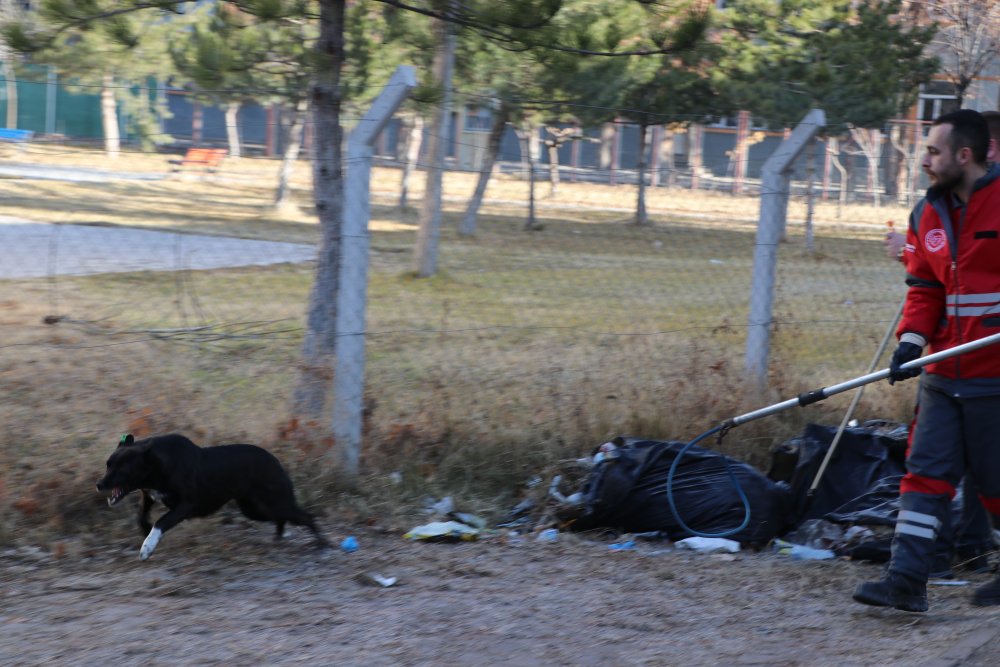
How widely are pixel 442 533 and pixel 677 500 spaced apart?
4.14 ft

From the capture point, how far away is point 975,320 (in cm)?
428

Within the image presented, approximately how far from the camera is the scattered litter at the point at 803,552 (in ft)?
17.4

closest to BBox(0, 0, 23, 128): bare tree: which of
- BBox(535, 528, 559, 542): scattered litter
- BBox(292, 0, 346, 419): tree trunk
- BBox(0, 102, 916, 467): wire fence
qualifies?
BBox(0, 102, 916, 467): wire fence

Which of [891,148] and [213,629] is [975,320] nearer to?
[213,629]

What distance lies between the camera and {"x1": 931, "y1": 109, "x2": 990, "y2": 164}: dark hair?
13.9 feet

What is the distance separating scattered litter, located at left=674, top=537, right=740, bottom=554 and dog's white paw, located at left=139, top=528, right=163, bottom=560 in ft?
8.27

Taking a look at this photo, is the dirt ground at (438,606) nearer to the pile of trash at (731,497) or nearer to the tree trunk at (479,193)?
the pile of trash at (731,497)

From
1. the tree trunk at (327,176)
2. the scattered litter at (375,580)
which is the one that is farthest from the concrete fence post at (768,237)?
the scattered litter at (375,580)

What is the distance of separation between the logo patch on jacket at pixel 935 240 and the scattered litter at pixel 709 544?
5.99ft

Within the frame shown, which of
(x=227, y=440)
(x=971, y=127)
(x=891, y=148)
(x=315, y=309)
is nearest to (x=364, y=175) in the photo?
(x=315, y=309)

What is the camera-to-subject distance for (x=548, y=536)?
5422mm

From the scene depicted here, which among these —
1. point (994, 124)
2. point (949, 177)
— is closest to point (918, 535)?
point (949, 177)

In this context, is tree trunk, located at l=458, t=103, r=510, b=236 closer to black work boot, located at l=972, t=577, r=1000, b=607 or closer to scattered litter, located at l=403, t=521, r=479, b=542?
scattered litter, located at l=403, t=521, r=479, b=542

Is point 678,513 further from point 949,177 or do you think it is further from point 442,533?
point 949,177
